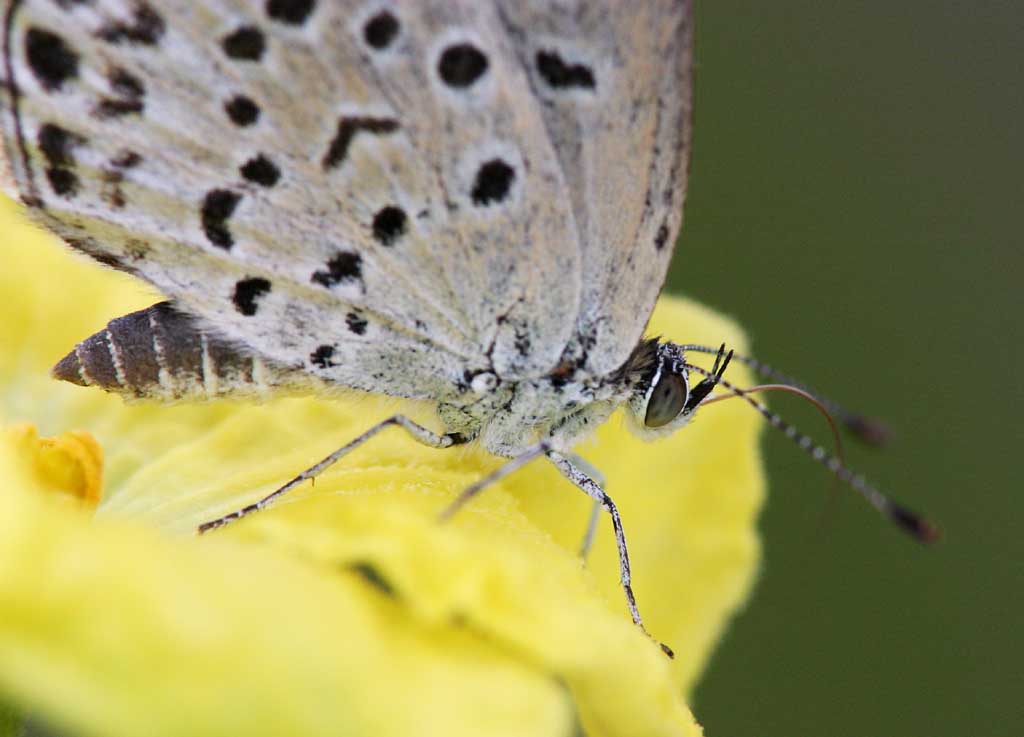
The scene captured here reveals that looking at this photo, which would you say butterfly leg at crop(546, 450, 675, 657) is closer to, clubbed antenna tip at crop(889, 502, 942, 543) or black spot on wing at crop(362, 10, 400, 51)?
clubbed antenna tip at crop(889, 502, 942, 543)

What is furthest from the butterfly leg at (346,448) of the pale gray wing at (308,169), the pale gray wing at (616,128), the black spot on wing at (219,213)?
the black spot on wing at (219,213)

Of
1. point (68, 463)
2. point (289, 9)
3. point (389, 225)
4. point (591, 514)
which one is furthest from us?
point (591, 514)

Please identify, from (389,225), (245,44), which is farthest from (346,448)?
(245,44)

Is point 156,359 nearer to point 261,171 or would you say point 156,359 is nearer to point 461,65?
point 261,171

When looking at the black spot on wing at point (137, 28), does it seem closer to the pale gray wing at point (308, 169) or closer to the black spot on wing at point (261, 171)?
the pale gray wing at point (308, 169)

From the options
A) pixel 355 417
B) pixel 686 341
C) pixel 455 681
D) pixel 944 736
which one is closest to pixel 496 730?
pixel 455 681

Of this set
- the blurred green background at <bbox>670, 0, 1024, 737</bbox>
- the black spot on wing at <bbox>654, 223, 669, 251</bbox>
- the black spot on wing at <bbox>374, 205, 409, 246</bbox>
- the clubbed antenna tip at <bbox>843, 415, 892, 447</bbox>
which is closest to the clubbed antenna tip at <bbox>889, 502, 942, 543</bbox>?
the clubbed antenna tip at <bbox>843, 415, 892, 447</bbox>

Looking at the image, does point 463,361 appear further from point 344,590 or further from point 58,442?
point 344,590
